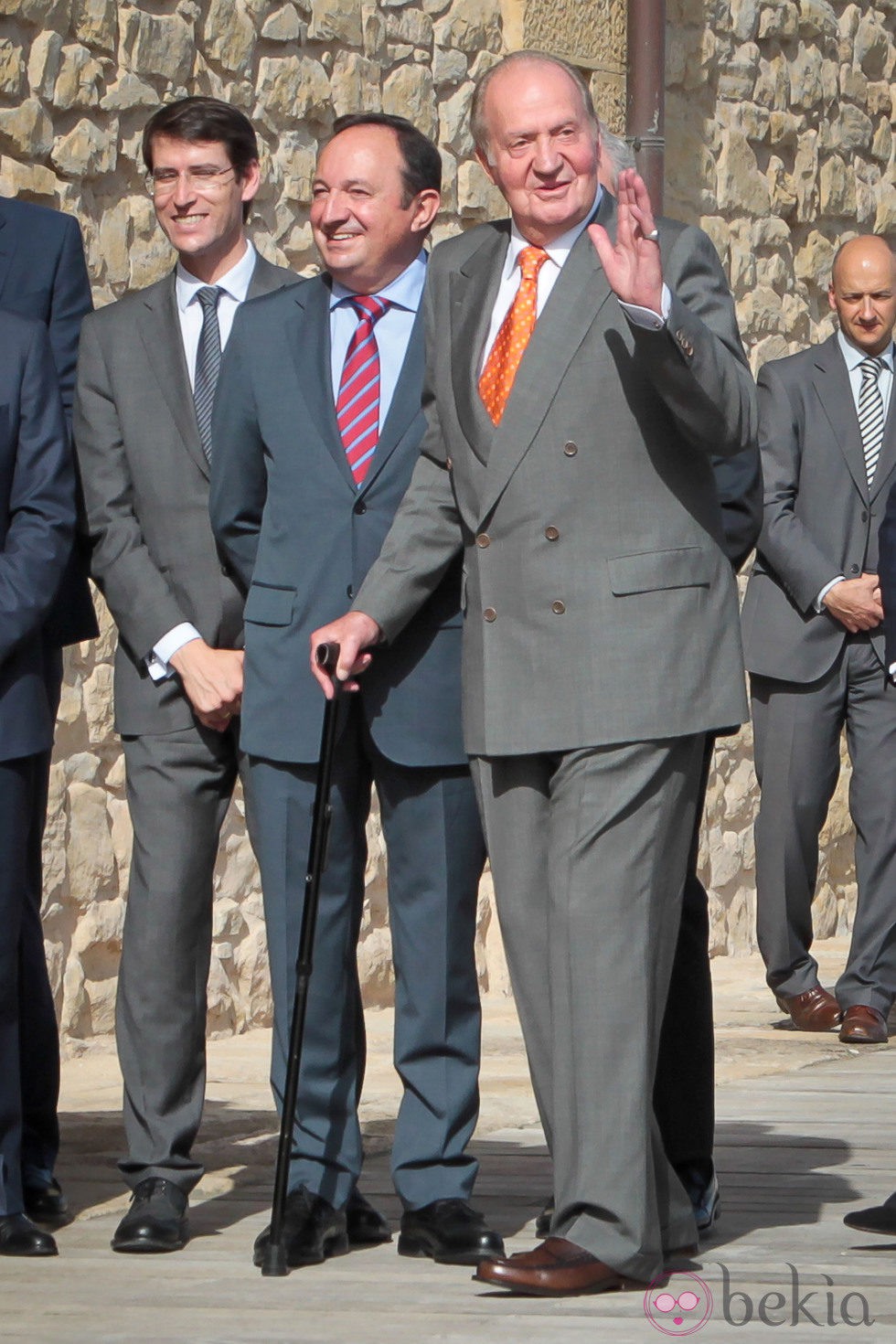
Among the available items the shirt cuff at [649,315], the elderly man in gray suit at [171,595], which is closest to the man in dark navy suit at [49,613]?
the elderly man in gray suit at [171,595]

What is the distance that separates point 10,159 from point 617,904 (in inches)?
124

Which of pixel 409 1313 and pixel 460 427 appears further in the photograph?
pixel 460 427

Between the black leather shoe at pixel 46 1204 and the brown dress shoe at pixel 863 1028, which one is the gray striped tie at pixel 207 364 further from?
the brown dress shoe at pixel 863 1028

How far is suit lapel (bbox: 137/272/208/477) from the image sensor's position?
15.4 ft

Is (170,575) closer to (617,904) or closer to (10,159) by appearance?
(617,904)

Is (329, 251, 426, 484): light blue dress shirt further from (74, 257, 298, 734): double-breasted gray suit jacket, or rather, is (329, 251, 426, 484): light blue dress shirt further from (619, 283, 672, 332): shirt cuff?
(619, 283, 672, 332): shirt cuff

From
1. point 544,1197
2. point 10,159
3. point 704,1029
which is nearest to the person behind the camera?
point 704,1029

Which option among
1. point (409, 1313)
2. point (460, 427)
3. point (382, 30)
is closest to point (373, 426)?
point (460, 427)

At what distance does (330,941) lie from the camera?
4402 millimetres

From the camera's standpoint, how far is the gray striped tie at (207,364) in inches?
185

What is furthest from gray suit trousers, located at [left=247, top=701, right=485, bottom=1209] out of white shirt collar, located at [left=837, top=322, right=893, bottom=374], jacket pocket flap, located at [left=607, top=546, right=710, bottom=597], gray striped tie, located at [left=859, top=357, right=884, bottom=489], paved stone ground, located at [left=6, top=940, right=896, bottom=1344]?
white shirt collar, located at [left=837, top=322, right=893, bottom=374]

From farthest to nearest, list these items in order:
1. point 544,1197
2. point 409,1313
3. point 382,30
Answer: point 382,30 → point 544,1197 → point 409,1313

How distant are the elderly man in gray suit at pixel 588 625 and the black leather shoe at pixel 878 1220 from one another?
41 centimetres

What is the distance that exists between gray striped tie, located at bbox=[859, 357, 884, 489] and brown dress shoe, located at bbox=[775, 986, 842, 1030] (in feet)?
4.66
